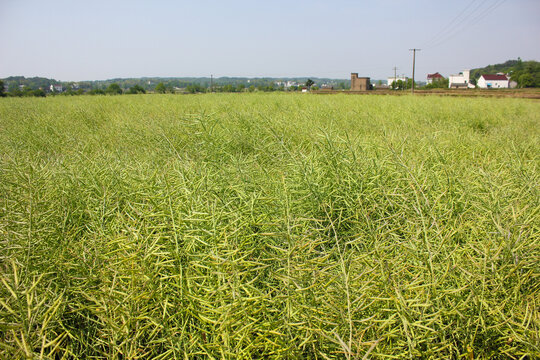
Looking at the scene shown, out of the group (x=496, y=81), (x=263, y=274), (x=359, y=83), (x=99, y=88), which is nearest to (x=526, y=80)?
(x=496, y=81)

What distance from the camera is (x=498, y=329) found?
1037 millimetres

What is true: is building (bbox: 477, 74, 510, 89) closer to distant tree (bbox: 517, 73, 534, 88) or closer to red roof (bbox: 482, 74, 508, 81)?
red roof (bbox: 482, 74, 508, 81)

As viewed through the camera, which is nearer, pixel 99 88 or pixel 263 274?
pixel 263 274

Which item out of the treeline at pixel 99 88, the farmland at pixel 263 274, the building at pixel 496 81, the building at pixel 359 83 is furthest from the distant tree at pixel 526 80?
the farmland at pixel 263 274

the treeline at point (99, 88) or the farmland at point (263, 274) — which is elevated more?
the treeline at point (99, 88)

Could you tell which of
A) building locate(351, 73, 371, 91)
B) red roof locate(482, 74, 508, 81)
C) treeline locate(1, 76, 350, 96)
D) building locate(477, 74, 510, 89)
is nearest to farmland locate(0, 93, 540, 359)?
treeline locate(1, 76, 350, 96)

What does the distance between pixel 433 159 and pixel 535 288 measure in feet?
4.93

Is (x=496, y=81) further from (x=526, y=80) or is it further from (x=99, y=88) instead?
(x=99, y=88)

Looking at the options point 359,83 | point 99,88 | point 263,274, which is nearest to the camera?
point 263,274

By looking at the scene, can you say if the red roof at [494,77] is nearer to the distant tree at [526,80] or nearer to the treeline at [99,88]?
the distant tree at [526,80]

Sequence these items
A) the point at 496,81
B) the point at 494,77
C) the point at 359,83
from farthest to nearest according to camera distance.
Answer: the point at 494,77
the point at 496,81
the point at 359,83

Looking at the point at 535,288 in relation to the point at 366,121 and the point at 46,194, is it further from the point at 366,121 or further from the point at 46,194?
the point at 366,121

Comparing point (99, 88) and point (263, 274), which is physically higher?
point (99, 88)

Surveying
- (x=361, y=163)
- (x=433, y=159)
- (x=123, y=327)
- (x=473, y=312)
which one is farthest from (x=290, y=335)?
(x=433, y=159)
